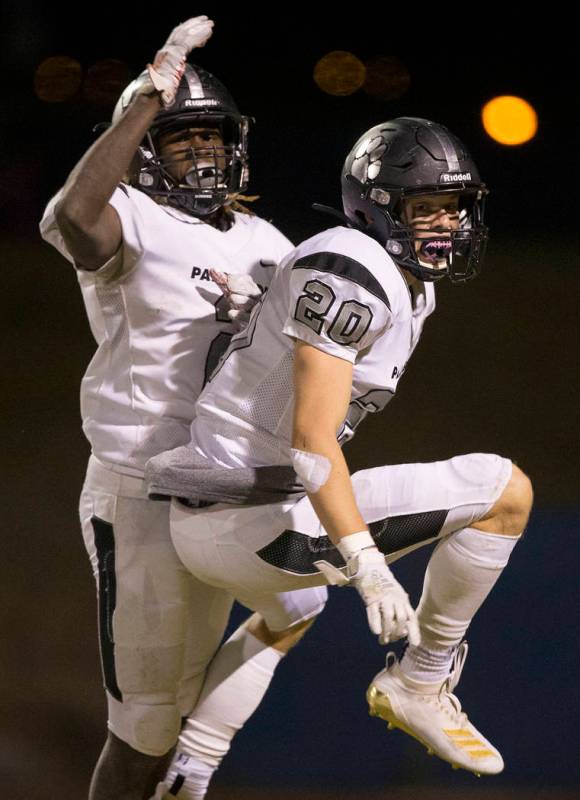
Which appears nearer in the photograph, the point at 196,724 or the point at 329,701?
the point at 196,724

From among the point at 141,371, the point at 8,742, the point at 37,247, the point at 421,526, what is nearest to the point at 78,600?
the point at 8,742

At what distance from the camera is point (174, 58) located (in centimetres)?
191

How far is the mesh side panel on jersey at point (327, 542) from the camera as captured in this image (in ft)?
6.06

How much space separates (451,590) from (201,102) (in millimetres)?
946

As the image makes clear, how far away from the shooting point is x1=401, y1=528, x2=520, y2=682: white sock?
Result: 6.27 ft

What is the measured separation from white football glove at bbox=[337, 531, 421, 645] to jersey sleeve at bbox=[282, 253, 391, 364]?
27 centimetres

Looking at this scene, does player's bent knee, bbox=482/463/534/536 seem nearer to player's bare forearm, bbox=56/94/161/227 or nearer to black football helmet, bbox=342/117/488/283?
black football helmet, bbox=342/117/488/283

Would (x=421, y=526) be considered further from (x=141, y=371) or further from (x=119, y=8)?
(x=119, y=8)

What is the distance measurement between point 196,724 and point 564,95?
12.2 ft

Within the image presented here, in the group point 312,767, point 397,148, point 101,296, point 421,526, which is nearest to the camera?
point 421,526

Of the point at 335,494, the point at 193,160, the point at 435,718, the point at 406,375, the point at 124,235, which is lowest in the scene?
the point at 406,375

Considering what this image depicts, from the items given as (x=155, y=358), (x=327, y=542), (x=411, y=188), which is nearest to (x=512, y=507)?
(x=327, y=542)

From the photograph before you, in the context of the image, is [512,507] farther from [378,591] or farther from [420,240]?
[420,240]

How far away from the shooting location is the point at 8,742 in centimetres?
289
